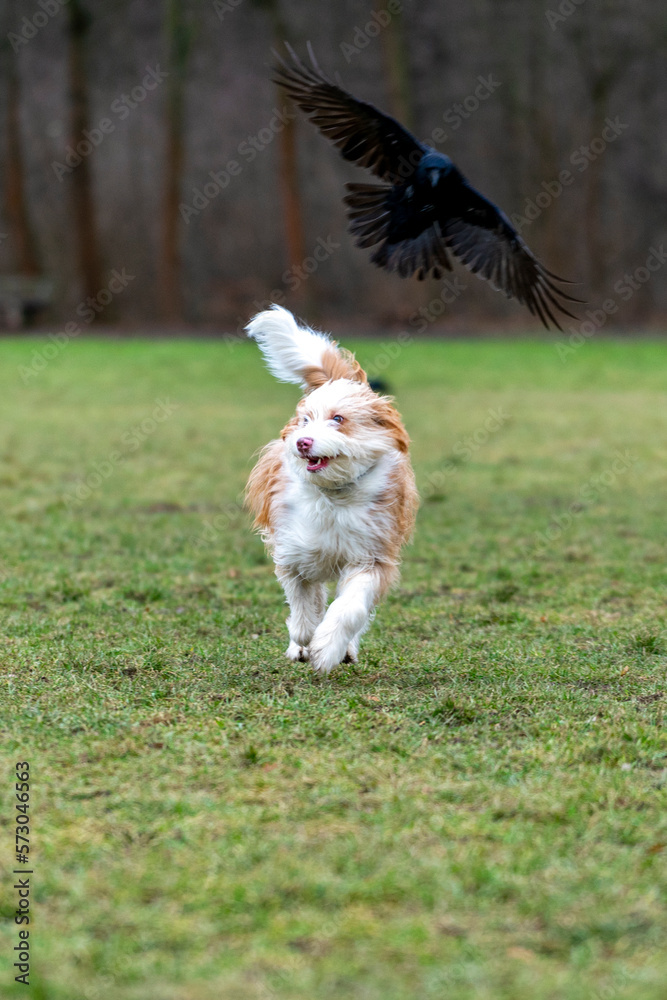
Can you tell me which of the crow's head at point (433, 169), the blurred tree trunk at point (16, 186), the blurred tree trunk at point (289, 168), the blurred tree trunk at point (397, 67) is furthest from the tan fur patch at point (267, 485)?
the blurred tree trunk at point (16, 186)

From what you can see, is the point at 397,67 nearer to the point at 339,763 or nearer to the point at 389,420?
the point at 389,420

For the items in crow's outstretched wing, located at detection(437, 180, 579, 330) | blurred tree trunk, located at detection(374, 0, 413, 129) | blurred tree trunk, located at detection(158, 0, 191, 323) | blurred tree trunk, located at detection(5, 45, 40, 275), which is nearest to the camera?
crow's outstretched wing, located at detection(437, 180, 579, 330)

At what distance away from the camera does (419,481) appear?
32.5 ft

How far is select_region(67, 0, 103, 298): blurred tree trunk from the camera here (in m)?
26.1

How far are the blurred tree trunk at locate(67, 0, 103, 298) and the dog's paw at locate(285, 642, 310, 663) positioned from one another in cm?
2348

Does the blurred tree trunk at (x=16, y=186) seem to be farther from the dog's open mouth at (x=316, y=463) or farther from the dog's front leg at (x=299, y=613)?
the dog's open mouth at (x=316, y=463)

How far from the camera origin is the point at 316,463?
4.38 metres

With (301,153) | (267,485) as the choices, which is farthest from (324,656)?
(301,153)

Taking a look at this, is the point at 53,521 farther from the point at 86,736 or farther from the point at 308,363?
the point at 86,736

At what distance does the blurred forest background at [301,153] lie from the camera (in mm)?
27156

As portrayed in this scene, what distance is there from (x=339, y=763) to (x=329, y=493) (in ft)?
4.19

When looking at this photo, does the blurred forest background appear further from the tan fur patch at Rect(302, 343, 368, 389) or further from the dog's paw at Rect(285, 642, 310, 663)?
the dog's paw at Rect(285, 642, 310, 663)

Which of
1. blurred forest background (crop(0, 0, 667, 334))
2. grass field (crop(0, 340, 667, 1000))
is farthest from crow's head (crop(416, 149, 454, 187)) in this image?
blurred forest background (crop(0, 0, 667, 334))

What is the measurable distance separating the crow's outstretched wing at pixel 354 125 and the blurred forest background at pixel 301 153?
69.3 feet
